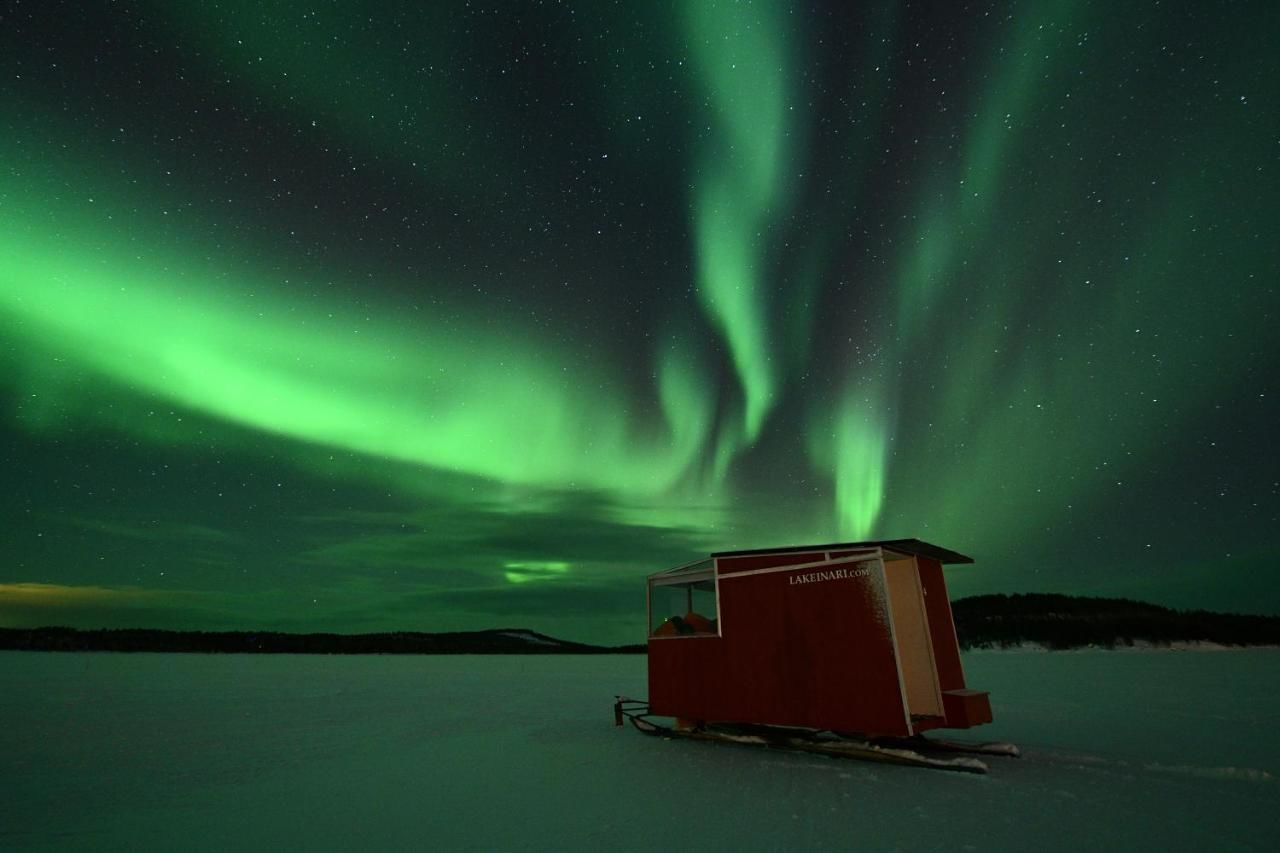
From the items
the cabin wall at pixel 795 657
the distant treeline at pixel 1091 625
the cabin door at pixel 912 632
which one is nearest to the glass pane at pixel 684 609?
the cabin wall at pixel 795 657

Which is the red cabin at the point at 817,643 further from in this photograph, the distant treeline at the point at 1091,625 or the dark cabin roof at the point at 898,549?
the distant treeline at the point at 1091,625

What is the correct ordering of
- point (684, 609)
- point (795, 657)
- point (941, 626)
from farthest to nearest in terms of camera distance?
point (684, 609)
point (941, 626)
point (795, 657)

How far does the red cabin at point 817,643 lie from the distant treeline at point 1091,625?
118 metres

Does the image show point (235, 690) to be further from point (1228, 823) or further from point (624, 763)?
point (1228, 823)

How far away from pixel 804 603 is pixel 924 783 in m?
3.47

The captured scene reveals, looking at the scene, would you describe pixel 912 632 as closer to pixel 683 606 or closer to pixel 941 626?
pixel 941 626

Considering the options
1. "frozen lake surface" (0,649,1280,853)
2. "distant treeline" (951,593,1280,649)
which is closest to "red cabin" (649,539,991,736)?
"frozen lake surface" (0,649,1280,853)

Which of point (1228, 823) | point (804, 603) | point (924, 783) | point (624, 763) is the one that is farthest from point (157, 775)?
point (1228, 823)

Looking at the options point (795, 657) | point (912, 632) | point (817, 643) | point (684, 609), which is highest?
point (684, 609)

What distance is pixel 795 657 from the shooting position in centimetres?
1280

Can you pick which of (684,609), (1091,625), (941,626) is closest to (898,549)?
(941,626)

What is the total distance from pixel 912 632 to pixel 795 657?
3250 millimetres

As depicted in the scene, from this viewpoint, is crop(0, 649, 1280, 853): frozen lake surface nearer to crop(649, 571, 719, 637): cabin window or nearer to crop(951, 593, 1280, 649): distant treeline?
crop(649, 571, 719, 637): cabin window

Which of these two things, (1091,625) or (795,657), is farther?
(1091,625)
